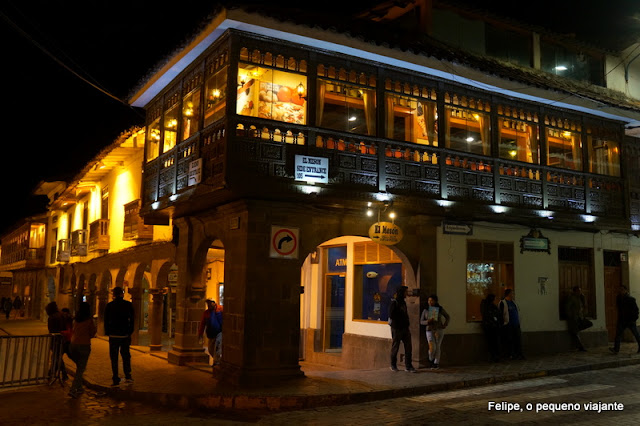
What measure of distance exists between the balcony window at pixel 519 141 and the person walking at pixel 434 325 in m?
4.87

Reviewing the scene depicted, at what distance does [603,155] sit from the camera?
18.5 metres

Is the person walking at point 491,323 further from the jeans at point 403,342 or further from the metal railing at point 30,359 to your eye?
the metal railing at point 30,359

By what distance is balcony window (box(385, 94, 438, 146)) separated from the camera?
1460 cm

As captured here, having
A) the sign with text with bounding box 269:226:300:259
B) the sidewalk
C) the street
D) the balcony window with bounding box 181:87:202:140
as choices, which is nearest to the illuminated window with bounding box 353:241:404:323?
the sidewalk

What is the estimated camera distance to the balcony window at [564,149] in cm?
1722

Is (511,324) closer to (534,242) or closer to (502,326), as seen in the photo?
(502,326)

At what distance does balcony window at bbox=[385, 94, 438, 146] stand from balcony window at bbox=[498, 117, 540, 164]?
2.41 m

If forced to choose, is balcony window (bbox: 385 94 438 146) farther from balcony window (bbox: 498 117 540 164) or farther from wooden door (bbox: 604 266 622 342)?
wooden door (bbox: 604 266 622 342)

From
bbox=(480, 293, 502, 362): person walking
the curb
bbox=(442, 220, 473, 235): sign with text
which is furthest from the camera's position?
bbox=(442, 220, 473, 235): sign with text

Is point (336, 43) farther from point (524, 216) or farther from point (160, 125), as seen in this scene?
point (524, 216)

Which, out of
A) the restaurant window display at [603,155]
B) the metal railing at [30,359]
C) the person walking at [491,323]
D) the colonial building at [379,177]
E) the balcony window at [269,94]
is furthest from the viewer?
the restaurant window display at [603,155]

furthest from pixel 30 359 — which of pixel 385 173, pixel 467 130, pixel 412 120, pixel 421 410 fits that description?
pixel 467 130

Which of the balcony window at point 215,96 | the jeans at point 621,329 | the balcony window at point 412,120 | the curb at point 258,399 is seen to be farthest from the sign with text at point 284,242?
the jeans at point 621,329

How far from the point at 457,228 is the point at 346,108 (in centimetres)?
449
